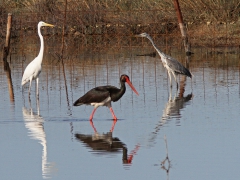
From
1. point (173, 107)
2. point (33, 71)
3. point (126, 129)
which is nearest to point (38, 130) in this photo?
point (126, 129)

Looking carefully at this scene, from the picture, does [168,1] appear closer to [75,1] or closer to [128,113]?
[75,1]

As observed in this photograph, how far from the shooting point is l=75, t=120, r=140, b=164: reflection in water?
10289 mm

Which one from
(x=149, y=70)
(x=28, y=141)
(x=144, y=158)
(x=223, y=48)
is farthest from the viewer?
(x=223, y=48)

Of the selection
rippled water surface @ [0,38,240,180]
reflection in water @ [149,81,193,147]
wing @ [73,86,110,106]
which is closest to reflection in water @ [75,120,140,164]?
rippled water surface @ [0,38,240,180]

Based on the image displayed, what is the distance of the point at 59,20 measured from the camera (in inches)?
1271

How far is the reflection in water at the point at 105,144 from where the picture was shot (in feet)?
33.8

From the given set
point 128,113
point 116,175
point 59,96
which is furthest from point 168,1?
point 116,175

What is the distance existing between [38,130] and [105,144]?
1.64 meters

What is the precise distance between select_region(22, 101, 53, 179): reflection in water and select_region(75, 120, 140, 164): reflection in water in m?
0.61

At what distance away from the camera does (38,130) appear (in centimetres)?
1220

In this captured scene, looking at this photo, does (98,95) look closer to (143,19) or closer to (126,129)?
(126,129)

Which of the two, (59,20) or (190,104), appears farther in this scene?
(59,20)

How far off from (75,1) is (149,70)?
12.5 m

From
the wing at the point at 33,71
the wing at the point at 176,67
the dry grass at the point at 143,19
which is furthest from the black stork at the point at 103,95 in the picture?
the dry grass at the point at 143,19
